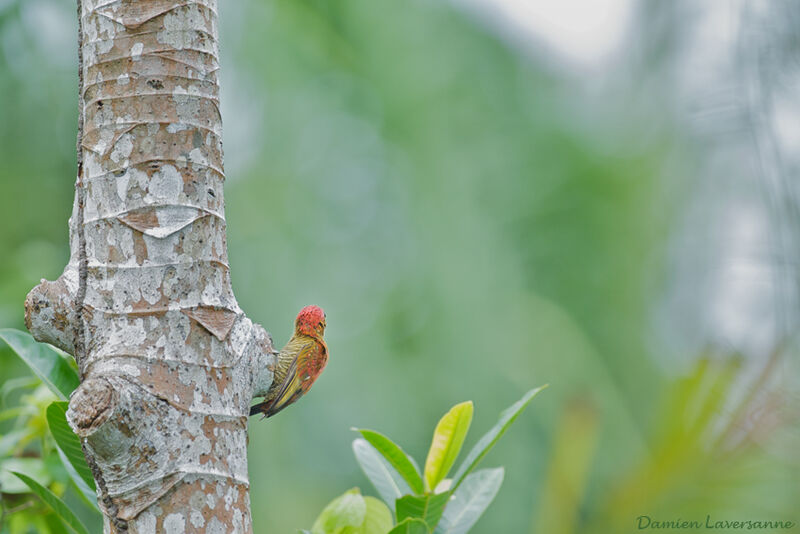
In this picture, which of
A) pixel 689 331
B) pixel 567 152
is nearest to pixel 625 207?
pixel 567 152

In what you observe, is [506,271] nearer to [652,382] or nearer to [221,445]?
[652,382]

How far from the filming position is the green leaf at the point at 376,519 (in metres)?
0.64

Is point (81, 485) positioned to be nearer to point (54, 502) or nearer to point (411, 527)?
point (54, 502)

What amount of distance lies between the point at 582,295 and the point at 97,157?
7.73ft

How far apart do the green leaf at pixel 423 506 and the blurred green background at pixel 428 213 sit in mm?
1407

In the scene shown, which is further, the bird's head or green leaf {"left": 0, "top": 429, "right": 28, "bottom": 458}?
green leaf {"left": 0, "top": 429, "right": 28, "bottom": 458}

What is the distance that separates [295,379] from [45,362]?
0.84ft

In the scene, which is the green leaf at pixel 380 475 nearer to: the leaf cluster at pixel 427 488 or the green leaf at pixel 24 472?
the leaf cluster at pixel 427 488

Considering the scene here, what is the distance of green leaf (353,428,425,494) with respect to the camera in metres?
0.60

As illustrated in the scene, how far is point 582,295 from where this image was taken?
267cm

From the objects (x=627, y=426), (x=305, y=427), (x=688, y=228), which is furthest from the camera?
(x=305, y=427)

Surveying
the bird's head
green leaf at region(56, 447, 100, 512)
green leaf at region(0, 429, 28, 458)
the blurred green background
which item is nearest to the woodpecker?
the bird's head

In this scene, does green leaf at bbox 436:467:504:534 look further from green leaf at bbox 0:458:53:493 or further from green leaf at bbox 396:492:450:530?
green leaf at bbox 0:458:53:493

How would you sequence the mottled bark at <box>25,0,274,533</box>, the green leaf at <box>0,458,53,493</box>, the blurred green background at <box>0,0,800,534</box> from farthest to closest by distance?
the blurred green background at <box>0,0,800,534</box>
the green leaf at <box>0,458,53,493</box>
the mottled bark at <box>25,0,274,533</box>
